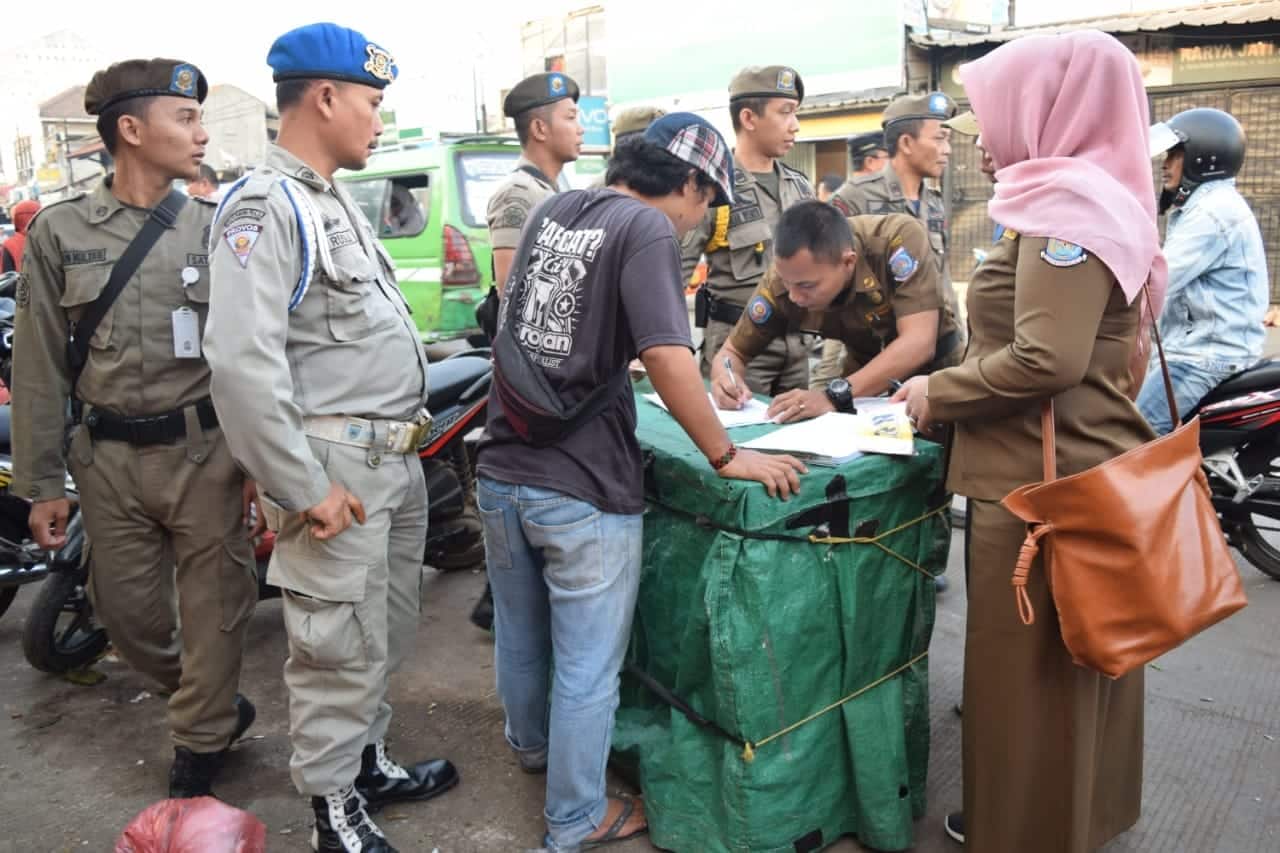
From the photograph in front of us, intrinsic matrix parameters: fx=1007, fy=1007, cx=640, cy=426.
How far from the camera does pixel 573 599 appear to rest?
7.03ft

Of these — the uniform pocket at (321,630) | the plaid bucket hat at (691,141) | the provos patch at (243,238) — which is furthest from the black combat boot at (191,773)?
the plaid bucket hat at (691,141)

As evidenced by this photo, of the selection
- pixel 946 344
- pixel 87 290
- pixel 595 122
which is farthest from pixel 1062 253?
pixel 595 122

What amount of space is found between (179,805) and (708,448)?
1221mm

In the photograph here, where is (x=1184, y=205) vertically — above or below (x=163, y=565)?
above

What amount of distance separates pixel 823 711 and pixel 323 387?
4.16ft

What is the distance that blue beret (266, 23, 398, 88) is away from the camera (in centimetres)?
205

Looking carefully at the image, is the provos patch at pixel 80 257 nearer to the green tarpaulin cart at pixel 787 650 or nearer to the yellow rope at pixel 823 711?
the green tarpaulin cart at pixel 787 650

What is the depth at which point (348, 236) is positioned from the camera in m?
2.12

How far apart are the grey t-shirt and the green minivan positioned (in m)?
4.87

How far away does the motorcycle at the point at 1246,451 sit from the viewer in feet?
11.6

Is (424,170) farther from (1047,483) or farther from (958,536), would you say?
(1047,483)

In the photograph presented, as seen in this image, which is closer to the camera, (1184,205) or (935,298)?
(935,298)

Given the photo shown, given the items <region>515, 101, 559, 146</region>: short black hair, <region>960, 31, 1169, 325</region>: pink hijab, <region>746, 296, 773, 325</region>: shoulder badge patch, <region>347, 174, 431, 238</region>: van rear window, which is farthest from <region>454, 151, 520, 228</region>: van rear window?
<region>960, 31, 1169, 325</region>: pink hijab

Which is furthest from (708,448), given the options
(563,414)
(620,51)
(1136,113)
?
(620,51)
